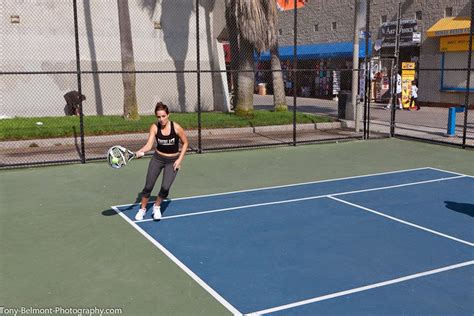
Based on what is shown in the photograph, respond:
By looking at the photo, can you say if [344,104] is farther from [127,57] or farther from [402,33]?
[402,33]

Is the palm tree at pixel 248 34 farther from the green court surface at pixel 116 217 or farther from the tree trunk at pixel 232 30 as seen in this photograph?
the green court surface at pixel 116 217

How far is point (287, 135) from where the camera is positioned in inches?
758

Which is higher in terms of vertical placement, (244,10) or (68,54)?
(244,10)

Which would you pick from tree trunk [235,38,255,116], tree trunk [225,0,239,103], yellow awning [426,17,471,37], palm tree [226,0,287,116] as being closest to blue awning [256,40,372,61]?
yellow awning [426,17,471,37]

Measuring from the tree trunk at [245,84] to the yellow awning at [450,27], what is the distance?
1421 centimetres

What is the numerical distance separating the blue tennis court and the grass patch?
8.73 m

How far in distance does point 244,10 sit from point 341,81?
2114 centimetres

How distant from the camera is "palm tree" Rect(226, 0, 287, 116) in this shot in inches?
816

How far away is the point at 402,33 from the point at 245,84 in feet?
54.7

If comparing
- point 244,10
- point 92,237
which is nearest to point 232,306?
point 92,237

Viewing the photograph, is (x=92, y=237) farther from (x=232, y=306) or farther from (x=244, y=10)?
(x=244, y=10)

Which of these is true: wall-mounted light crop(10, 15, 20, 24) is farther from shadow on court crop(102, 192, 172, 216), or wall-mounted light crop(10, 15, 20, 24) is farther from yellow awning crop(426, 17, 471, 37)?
yellow awning crop(426, 17, 471, 37)

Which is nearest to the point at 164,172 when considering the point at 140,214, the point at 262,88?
the point at 140,214

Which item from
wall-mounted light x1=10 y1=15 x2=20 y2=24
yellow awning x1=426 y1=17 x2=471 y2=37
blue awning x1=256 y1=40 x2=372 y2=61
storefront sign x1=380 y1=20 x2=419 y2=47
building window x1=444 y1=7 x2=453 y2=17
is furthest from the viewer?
blue awning x1=256 y1=40 x2=372 y2=61
